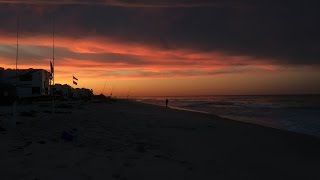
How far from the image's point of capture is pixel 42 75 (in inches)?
1439

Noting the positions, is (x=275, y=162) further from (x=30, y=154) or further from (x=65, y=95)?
(x=65, y=95)

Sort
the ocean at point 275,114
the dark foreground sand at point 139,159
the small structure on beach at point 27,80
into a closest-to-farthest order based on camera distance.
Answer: the dark foreground sand at point 139,159, the ocean at point 275,114, the small structure on beach at point 27,80

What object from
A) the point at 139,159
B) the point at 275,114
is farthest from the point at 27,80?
the point at 139,159

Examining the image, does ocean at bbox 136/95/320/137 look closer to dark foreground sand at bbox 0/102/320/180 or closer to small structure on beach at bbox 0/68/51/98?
dark foreground sand at bbox 0/102/320/180

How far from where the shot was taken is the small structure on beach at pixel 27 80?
3606cm

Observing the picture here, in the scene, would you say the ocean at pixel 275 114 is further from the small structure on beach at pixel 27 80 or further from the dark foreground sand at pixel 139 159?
the small structure on beach at pixel 27 80

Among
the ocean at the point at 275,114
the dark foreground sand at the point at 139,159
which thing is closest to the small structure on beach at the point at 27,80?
the ocean at the point at 275,114

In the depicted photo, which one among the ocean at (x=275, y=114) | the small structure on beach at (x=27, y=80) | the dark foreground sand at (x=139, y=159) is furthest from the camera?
the small structure on beach at (x=27, y=80)

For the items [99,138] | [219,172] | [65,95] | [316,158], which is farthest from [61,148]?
[65,95]

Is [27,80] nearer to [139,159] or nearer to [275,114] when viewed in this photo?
[275,114]

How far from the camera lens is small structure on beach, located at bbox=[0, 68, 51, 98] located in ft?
118

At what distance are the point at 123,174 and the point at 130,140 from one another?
14.3ft

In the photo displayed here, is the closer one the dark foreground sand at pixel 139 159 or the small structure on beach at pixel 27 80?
the dark foreground sand at pixel 139 159

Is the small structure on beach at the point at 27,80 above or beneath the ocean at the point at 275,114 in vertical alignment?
above
